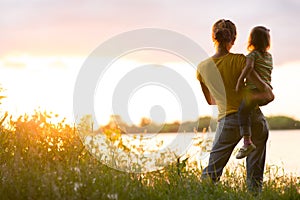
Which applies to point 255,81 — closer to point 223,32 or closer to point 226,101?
point 226,101

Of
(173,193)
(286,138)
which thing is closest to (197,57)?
(173,193)

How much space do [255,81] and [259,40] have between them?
1.64 ft

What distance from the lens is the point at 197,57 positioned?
661cm

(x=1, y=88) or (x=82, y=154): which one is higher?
(x=1, y=88)

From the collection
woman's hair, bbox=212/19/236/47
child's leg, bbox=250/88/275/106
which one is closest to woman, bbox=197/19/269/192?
woman's hair, bbox=212/19/236/47

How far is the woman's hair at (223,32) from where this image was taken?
6.12m

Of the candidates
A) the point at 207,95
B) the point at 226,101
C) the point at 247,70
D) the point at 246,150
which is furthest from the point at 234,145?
the point at 247,70

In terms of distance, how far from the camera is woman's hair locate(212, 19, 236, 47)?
6.12 m

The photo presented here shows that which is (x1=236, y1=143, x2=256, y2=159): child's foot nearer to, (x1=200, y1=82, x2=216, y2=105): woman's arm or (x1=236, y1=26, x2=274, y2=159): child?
(x1=236, y1=26, x2=274, y2=159): child

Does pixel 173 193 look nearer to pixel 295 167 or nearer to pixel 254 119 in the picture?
pixel 254 119

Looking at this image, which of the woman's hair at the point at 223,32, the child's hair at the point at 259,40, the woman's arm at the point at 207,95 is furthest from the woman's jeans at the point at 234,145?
the woman's hair at the point at 223,32

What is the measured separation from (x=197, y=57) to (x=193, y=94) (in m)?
0.53

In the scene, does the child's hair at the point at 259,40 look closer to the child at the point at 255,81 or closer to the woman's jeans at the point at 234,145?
the child at the point at 255,81

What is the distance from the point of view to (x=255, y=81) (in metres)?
6.00
